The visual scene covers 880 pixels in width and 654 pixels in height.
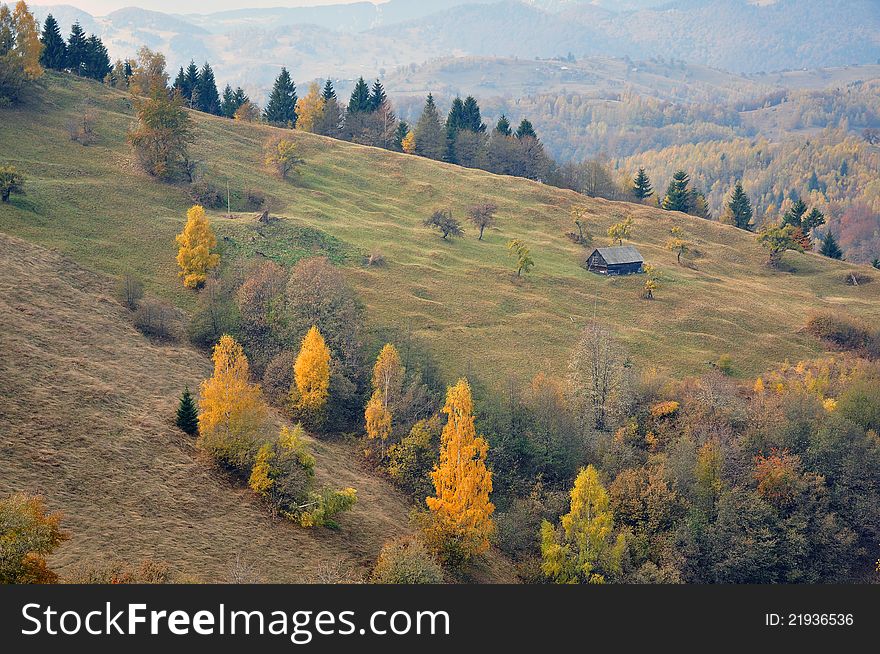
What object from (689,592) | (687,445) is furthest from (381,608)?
(687,445)

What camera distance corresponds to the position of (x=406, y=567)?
1539 inches

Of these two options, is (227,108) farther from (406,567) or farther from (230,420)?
(406,567)

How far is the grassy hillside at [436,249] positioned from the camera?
72.0m

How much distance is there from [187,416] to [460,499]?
1879 centimetres

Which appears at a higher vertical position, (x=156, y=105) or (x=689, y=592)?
(x=156, y=105)

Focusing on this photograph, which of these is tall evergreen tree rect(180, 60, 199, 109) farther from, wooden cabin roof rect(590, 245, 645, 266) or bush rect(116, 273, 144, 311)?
wooden cabin roof rect(590, 245, 645, 266)

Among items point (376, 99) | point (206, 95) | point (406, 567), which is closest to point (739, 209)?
point (376, 99)

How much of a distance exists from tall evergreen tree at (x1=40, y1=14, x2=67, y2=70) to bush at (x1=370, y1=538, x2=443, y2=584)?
111 meters

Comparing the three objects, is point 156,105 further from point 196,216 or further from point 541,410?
point 541,410

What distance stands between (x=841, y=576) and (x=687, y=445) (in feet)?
46.2

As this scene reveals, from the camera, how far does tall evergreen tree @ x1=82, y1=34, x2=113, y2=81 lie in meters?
123

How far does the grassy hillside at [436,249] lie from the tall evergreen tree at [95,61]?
11497mm

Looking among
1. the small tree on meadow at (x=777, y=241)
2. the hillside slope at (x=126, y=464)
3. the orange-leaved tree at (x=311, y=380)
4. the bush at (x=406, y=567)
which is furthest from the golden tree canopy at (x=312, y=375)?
the small tree on meadow at (x=777, y=241)

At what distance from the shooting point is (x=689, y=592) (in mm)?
28594
